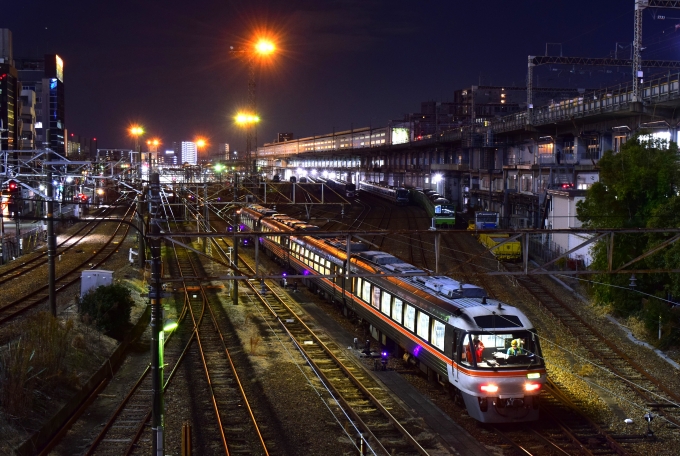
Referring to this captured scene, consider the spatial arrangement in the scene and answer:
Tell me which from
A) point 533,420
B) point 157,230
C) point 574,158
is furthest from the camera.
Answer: point 574,158

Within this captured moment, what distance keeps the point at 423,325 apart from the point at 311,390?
2.26 m

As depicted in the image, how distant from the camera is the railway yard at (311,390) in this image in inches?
372

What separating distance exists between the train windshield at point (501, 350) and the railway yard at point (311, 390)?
97cm

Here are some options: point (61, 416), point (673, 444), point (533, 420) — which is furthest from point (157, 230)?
point (673, 444)

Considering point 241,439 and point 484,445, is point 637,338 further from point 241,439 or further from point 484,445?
point 241,439

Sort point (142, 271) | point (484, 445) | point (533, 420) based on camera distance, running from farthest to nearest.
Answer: point (142, 271)
point (533, 420)
point (484, 445)

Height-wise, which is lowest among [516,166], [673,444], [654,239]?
[673,444]

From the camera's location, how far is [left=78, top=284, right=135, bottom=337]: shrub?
14734mm

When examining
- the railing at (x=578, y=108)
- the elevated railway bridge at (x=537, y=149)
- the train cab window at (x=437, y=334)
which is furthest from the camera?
the elevated railway bridge at (x=537, y=149)

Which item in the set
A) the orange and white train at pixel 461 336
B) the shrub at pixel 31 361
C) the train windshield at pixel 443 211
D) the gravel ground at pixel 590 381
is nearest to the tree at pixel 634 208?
the gravel ground at pixel 590 381

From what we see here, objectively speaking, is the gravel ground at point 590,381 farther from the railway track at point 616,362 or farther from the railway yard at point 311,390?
the railway track at point 616,362

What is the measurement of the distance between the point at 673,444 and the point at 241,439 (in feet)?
19.8

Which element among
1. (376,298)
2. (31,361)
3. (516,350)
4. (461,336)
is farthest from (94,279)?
(516,350)

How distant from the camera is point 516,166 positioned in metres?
38.2
